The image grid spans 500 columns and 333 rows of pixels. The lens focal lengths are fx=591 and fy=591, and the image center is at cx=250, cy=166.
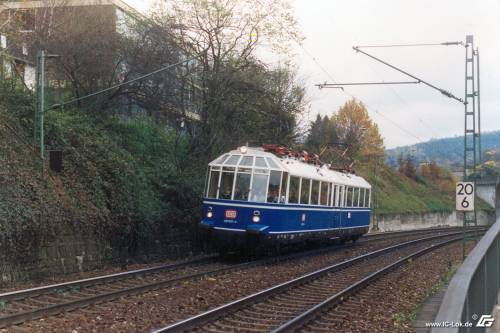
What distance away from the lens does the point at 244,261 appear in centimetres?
1819

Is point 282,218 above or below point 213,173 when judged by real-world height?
below

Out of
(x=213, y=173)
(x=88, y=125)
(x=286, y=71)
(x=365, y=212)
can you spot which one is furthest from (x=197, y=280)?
(x=365, y=212)

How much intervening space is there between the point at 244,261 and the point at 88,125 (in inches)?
255

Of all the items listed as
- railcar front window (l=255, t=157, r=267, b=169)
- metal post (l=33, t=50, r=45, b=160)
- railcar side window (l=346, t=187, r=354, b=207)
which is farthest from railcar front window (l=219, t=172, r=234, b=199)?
railcar side window (l=346, t=187, r=354, b=207)

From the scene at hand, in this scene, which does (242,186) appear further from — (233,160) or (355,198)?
(355,198)

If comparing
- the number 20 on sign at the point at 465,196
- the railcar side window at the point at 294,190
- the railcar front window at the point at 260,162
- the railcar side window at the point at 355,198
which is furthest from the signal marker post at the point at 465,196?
the railcar side window at the point at 355,198

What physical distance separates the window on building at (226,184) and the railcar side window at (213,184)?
0.66 feet

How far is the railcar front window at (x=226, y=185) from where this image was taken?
58.4 feet

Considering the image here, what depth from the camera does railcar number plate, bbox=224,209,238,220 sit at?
57.0 feet

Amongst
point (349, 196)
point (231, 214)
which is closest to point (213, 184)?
point (231, 214)

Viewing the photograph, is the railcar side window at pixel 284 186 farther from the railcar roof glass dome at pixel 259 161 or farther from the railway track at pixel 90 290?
the railway track at pixel 90 290

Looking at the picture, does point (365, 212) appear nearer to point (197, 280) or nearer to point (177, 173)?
point (177, 173)

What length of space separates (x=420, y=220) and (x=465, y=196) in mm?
38863

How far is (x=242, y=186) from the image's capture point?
17.7 meters
